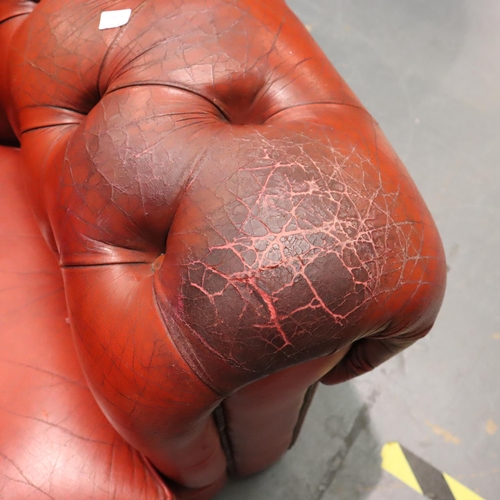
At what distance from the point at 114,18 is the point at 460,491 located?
3.34 ft

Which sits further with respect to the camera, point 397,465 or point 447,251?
point 447,251

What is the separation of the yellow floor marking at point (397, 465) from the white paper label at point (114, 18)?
91 cm

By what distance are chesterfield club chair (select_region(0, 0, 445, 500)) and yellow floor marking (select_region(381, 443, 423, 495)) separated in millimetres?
391

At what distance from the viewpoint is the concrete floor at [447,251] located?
984mm

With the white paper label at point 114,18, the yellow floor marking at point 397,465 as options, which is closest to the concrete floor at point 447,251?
the yellow floor marking at point 397,465

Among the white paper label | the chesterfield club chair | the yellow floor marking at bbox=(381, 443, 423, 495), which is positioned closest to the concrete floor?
the yellow floor marking at bbox=(381, 443, 423, 495)

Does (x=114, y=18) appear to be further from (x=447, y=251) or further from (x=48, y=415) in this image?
(x=447, y=251)

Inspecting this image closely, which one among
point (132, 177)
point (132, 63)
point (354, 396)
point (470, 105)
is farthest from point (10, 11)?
point (470, 105)

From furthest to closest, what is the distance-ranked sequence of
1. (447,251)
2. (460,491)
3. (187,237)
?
1. (447,251)
2. (460,491)
3. (187,237)

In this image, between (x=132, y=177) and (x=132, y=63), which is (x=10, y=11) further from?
(x=132, y=177)

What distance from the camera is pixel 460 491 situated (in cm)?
95

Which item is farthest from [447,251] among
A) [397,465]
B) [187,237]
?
[187,237]

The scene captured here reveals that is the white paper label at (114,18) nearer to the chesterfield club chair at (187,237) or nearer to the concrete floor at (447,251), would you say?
the chesterfield club chair at (187,237)

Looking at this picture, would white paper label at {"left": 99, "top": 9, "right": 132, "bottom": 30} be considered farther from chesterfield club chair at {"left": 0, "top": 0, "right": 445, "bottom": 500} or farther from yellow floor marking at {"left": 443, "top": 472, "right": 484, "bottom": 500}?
yellow floor marking at {"left": 443, "top": 472, "right": 484, "bottom": 500}
